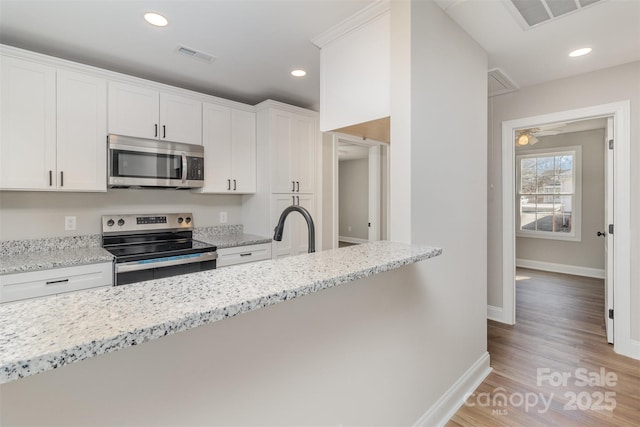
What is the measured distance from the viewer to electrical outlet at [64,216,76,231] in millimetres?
2602

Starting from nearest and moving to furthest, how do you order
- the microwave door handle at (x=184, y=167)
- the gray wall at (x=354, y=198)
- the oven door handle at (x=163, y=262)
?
the oven door handle at (x=163, y=262), the microwave door handle at (x=184, y=167), the gray wall at (x=354, y=198)

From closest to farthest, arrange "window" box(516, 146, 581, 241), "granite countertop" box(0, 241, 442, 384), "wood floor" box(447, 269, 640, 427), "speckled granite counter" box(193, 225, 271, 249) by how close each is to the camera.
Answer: "granite countertop" box(0, 241, 442, 384) → "wood floor" box(447, 269, 640, 427) → "speckled granite counter" box(193, 225, 271, 249) → "window" box(516, 146, 581, 241)

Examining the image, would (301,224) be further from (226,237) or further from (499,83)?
(499,83)

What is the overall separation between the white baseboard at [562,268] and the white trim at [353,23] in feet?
18.7

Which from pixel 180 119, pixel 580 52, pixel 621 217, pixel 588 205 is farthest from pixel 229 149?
pixel 588 205

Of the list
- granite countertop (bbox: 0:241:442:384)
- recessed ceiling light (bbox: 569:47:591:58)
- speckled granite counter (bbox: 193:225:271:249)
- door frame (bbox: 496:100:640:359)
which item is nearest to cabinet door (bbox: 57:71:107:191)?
speckled granite counter (bbox: 193:225:271:249)

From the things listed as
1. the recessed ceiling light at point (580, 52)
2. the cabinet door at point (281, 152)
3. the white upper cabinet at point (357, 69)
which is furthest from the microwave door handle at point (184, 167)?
the recessed ceiling light at point (580, 52)

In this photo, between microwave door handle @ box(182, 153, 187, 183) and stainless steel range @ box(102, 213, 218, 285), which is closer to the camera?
stainless steel range @ box(102, 213, 218, 285)

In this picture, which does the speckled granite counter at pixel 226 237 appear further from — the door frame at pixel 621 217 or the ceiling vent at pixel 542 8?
the door frame at pixel 621 217

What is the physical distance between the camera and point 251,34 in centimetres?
217

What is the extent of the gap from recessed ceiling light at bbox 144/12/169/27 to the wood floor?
124 inches

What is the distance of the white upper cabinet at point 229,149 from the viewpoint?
311 cm

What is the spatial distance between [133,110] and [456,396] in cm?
334

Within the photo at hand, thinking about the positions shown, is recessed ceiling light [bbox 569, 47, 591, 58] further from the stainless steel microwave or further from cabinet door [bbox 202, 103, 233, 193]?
the stainless steel microwave
